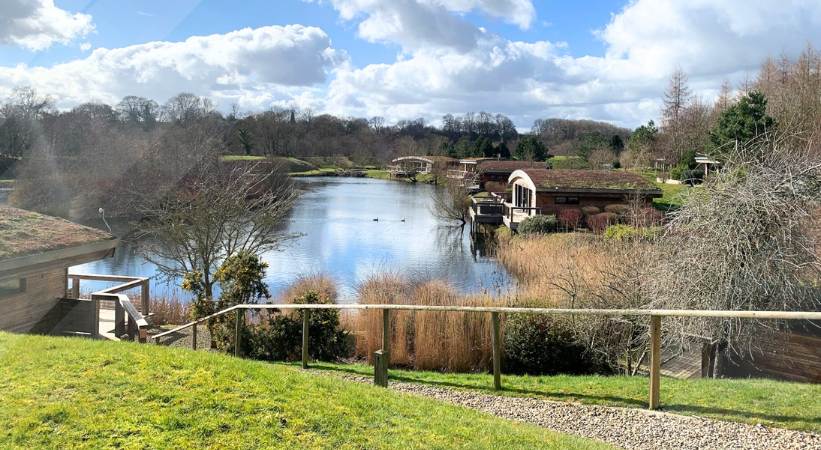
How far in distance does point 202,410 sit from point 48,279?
905 centimetres

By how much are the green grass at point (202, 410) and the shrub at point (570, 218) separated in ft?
83.2

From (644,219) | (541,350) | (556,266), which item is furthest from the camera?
(556,266)

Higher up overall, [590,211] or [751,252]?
[590,211]

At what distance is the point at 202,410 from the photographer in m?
4.20

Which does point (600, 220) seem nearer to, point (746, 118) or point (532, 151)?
point (746, 118)

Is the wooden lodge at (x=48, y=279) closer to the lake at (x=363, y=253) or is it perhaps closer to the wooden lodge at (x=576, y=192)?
the lake at (x=363, y=253)

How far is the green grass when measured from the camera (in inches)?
151

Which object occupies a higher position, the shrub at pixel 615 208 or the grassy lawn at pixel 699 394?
the shrub at pixel 615 208

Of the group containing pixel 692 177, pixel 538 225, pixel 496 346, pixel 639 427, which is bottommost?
pixel 639 427

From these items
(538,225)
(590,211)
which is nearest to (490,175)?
(590,211)

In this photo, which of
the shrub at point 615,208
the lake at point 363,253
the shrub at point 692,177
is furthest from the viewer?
the shrub at point 615,208

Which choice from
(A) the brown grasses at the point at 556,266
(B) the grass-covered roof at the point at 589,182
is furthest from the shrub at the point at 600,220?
(A) the brown grasses at the point at 556,266

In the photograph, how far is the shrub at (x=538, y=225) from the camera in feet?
93.2

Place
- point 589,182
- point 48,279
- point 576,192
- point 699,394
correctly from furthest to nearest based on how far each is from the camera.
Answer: point 589,182 → point 576,192 → point 48,279 → point 699,394
